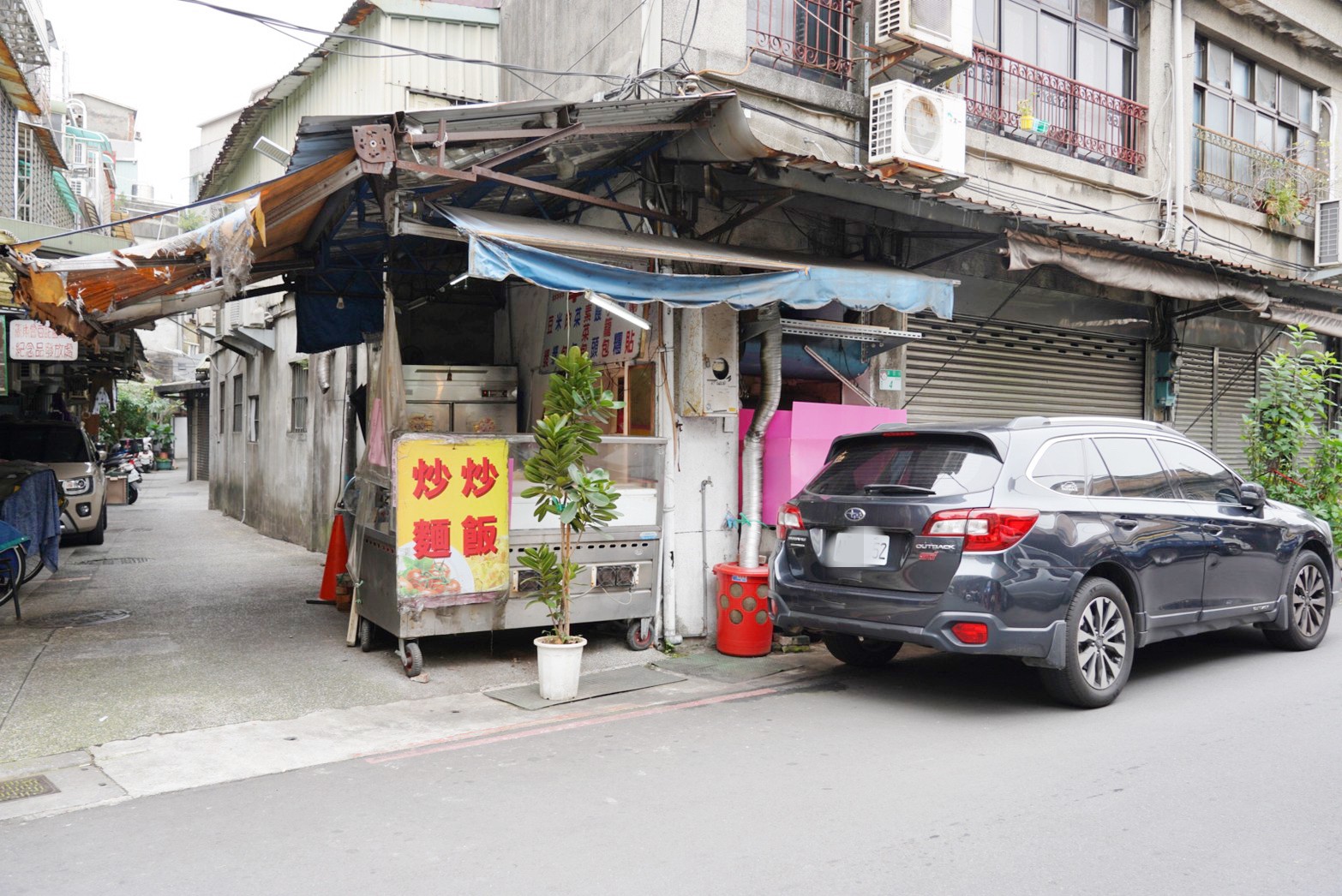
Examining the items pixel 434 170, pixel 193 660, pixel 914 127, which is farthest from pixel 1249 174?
pixel 193 660

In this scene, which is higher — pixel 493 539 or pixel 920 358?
pixel 920 358

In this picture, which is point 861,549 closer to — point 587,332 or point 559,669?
point 559,669

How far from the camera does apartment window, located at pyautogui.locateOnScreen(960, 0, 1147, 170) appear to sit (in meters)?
10.8

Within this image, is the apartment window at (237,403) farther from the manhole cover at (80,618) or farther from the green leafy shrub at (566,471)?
the green leafy shrub at (566,471)

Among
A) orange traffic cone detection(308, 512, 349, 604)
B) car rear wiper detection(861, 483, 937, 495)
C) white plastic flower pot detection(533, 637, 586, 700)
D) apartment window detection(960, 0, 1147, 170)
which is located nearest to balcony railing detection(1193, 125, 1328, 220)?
apartment window detection(960, 0, 1147, 170)

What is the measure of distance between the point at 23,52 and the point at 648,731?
12132 mm

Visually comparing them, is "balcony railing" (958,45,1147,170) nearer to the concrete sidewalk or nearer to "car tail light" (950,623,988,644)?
"car tail light" (950,623,988,644)

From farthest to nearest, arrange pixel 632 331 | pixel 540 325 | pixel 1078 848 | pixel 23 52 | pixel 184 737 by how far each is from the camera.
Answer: pixel 23 52
pixel 540 325
pixel 632 331
pixel 184 737
pixel 1078 848

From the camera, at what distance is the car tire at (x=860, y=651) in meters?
7.06

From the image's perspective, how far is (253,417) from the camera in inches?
721

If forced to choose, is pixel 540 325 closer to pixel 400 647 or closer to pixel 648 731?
pixel 400 647

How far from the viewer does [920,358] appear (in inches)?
396

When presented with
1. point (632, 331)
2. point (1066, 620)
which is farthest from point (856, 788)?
point (632, 331)

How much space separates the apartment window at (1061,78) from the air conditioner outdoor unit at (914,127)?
5.41ft
